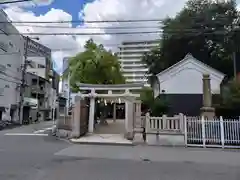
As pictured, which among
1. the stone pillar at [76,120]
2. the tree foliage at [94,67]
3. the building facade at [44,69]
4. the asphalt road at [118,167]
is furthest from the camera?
the building facade at [44,69]

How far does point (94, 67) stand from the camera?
1126 inches

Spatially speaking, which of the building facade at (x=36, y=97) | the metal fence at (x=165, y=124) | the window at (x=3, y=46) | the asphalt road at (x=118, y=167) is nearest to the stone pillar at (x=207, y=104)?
the metal fence at (x=165, y=124)

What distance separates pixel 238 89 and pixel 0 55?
3107 cm

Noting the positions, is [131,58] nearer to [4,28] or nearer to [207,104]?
[4,28]

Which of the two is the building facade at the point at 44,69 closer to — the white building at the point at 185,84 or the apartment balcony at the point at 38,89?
the apartment balcony at the point at 38,89

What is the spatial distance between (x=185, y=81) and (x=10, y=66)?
27397mm

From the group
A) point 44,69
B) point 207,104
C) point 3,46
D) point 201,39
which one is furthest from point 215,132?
point 44,69

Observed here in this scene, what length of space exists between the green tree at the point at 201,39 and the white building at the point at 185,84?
591cm

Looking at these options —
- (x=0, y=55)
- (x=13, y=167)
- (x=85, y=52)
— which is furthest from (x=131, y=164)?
(x=0, y=55)

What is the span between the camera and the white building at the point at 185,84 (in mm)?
25297

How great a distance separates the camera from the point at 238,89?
18578mm

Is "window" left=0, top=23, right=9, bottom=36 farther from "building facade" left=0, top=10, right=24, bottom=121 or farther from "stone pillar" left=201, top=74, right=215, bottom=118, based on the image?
"stone pillar" left=201, top=74, right=215, bottom=118

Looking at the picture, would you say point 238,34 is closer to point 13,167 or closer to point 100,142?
point 100,142

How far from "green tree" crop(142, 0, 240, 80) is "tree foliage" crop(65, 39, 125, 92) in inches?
257
